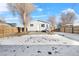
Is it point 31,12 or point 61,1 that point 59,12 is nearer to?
point 61,1

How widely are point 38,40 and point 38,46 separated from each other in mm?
84

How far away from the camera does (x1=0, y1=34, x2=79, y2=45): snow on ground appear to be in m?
2.82

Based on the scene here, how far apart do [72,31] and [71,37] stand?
80mm

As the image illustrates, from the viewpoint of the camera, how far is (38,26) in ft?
9.36

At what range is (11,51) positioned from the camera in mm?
2820

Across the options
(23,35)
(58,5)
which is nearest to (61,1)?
(58,5)

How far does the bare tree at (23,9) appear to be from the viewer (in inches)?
111

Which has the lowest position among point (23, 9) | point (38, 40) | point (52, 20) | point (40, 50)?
point (40, 50)

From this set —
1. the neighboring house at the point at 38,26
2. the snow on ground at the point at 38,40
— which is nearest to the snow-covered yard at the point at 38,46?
the snow on ground at the point at 38,40

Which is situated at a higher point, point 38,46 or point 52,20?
point 52,20

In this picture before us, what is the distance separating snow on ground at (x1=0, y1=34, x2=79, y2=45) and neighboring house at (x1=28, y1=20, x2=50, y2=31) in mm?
95

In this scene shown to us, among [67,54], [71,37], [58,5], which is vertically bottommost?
[67,54]

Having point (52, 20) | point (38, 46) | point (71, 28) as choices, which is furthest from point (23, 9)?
point (71, 28)

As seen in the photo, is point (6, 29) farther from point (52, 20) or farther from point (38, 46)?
point (52, 20)
